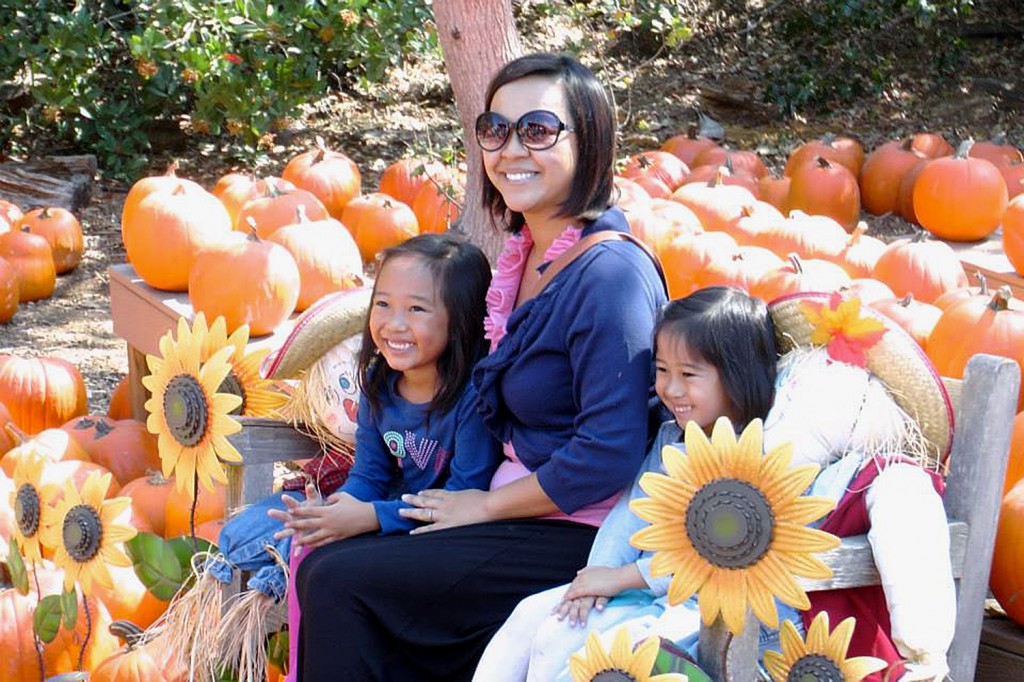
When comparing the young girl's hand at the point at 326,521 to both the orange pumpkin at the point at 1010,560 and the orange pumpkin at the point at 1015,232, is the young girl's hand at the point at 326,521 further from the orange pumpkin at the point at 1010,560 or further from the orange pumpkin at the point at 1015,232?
the orange pumpkin at the point at 1015,232

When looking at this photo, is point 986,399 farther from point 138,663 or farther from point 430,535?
point 138,663

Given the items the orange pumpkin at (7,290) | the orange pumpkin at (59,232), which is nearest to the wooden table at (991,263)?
the orange pumpkin at (7,290)

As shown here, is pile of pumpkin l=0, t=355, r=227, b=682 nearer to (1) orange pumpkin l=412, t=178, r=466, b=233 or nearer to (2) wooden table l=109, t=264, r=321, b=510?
(2) wooden table l=109, t=264, r=321, b=510

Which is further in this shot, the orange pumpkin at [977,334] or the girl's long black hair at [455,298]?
the orange pumpkin at [977,334]

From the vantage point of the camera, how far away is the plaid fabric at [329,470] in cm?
297

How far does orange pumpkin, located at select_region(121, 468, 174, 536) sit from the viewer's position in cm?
384

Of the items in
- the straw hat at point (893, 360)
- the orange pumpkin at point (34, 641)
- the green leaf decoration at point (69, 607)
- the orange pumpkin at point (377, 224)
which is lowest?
the orange pumpkin at point (34, 641)

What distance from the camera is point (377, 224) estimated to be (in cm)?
551

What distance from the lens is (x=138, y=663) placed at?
2.95m

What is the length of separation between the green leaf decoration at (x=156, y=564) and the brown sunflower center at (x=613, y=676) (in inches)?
47.4

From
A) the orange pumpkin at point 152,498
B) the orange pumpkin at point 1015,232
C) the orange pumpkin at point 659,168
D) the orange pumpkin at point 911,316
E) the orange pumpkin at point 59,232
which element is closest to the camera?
the orange pumpkin at point 911,316

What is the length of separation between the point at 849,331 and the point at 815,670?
59 centimetres

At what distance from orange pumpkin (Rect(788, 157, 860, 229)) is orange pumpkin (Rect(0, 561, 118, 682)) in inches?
141

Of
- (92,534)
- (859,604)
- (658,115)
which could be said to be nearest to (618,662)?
(859,604)
